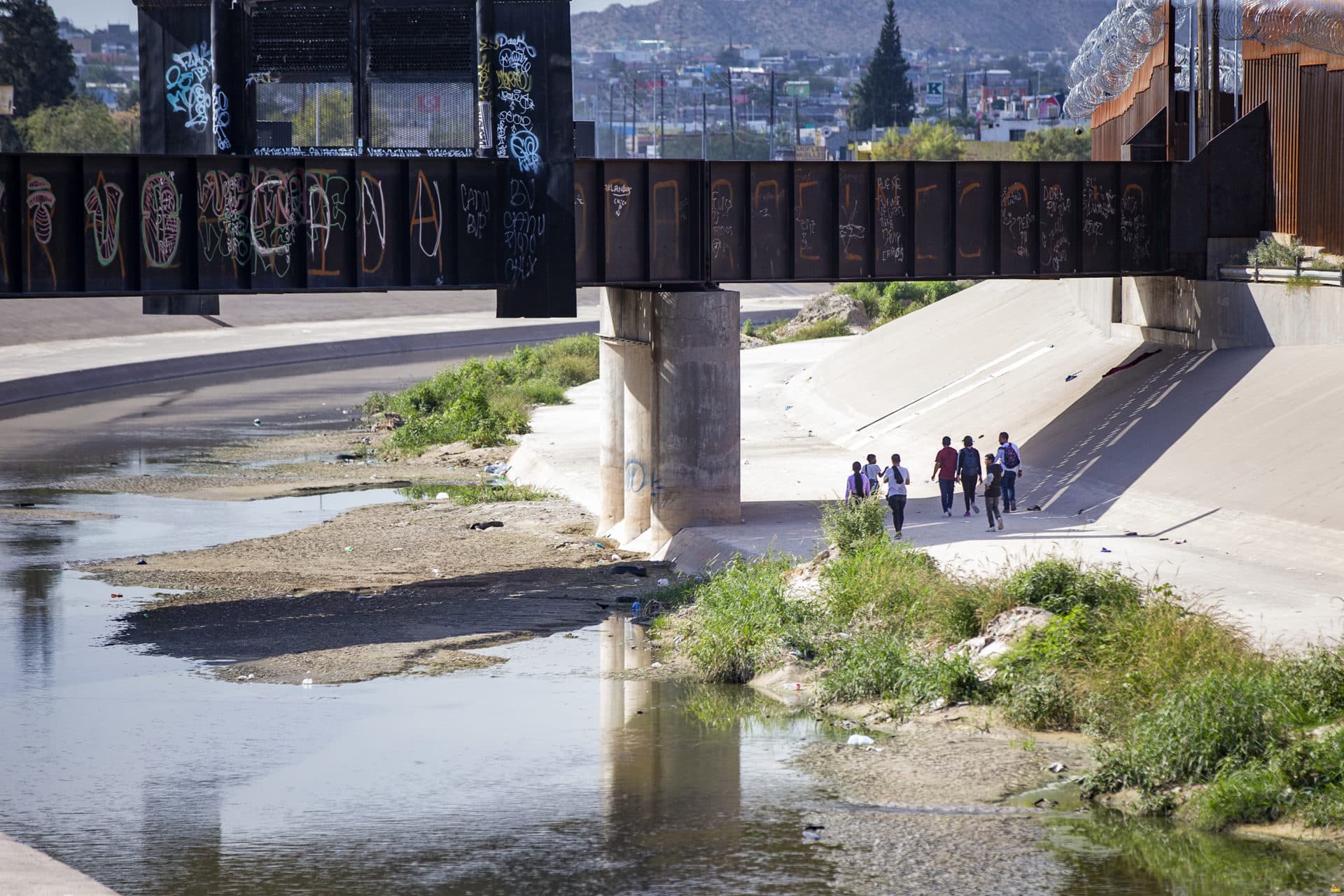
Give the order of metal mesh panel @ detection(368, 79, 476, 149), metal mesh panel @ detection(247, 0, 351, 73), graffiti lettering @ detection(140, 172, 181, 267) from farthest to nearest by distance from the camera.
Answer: metal mesh panel @ detection(368, 79, 476, 149) → metal mesh panel @ detection(247, 0, 351, 73) → graffiti lettering @ detection(140, 172, 181, 267)

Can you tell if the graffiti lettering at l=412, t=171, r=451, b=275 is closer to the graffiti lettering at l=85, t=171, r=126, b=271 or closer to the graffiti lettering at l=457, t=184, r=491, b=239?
the graffiti lettering at l=457, t=184, r=491, b=239

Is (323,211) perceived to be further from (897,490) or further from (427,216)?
(897,490)

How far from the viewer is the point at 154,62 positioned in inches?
1009

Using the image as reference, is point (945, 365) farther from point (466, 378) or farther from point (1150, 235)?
point (466, 378)

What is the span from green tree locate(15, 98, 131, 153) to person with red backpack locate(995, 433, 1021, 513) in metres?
76.3

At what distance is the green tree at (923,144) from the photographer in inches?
4651

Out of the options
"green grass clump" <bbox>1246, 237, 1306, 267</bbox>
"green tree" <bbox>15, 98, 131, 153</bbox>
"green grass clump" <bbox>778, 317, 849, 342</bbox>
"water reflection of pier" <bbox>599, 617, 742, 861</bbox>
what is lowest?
"water reflection of pier" <bbox>599, 617, 742, 861</bbox>

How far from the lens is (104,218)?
74.1ft

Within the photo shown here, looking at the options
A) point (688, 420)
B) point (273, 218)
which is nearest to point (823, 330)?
point (688, 420)

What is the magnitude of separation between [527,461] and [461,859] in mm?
22017

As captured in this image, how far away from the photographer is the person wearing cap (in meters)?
24.6

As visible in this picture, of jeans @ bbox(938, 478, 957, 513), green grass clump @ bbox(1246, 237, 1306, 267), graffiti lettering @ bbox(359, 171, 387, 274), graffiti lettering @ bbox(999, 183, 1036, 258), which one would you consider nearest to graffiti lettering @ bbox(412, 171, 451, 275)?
graffiti lettering @ bbox(359, 171, 387, 274)

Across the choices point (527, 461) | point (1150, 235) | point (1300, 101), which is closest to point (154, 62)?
point (527, 461)

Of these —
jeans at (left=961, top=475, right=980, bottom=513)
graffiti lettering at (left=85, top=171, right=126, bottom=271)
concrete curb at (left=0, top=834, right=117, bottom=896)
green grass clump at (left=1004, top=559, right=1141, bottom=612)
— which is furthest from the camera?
jeans at (left=961, top=475, right=980, bottom=513)
